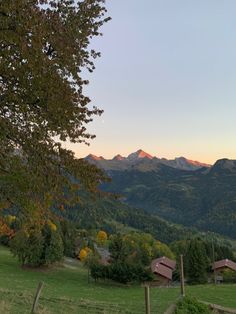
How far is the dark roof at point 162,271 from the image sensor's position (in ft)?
340

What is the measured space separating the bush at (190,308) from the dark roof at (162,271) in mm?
76527

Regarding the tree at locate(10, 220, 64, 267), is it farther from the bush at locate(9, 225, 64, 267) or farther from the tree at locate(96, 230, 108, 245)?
the tree at locate(96, 230, 108, 245)

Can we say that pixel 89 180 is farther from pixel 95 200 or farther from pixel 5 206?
pixel 5 206

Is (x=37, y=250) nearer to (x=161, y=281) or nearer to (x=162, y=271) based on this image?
(x=161, y=281)

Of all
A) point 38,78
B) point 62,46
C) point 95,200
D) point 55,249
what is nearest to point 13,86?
point 38,78

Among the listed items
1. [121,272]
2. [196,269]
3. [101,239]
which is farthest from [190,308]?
[101,239]

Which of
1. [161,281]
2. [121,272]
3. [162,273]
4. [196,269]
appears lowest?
[161,281]

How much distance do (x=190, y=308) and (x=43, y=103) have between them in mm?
20321

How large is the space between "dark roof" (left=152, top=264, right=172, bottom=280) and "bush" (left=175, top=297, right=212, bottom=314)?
76.5 metres

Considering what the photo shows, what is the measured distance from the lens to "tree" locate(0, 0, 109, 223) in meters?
10.6

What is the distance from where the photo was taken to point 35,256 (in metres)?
92.8

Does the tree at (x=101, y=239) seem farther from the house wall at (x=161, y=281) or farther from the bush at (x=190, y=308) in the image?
the bush at (x=190, y=308)

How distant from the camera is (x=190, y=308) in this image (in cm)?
2677

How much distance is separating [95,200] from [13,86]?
5.17 meters
